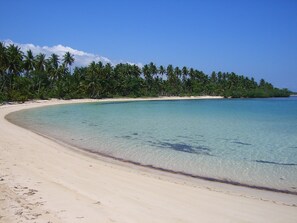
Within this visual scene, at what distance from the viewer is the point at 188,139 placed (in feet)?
56.7

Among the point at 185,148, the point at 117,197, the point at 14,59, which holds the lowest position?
the point at 185,148

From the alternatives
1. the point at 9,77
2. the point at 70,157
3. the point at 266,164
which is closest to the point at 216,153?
the point at 266,164

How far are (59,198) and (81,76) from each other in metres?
79.0

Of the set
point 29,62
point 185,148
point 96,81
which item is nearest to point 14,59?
point 29,62

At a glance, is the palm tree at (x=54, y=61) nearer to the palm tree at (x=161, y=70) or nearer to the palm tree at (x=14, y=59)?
the palm tree at (x=14, y=59)

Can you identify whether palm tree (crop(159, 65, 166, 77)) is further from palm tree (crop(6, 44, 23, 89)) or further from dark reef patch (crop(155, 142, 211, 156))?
dark reef patch (crop(155, 142, 211, 156))

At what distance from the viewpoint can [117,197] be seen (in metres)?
6.44

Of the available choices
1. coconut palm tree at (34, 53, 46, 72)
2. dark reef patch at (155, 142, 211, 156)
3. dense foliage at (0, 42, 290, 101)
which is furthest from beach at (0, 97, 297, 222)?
coconut palm tree at (34, 53, 46, 72)

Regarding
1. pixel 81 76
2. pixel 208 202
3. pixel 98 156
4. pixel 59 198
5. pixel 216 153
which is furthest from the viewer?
pixel 81 76

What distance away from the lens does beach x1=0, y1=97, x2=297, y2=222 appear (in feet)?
17.5

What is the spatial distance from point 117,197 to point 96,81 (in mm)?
74641

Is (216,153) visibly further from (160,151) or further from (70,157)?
(70,157)

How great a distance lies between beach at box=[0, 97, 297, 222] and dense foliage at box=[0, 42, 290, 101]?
48.3 meters

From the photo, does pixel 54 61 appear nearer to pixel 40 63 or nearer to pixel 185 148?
pixel 40 63
